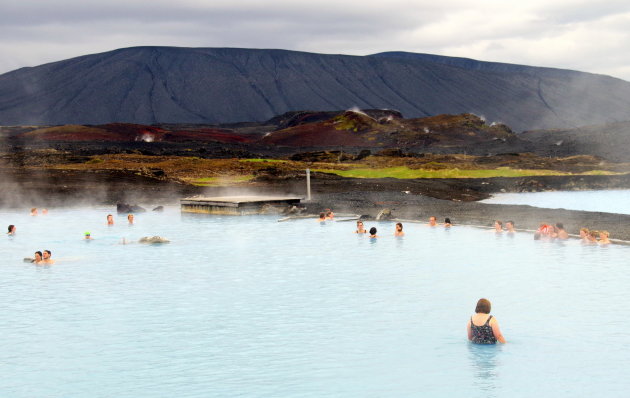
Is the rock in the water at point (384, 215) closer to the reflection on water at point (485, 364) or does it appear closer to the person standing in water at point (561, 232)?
the person standing in water at point (561, 232)

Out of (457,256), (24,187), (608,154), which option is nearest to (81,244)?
(457,256)

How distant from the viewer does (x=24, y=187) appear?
1716 inches

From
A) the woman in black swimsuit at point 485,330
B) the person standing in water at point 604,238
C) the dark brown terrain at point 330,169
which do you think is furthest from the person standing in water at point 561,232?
the woman in black swimsuit at point 485,330

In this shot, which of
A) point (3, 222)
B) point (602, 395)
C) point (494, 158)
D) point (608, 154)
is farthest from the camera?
point (608, 154)

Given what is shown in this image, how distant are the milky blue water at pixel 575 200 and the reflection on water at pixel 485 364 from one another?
2475 cm

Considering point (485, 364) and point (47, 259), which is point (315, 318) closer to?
point (485, 364)

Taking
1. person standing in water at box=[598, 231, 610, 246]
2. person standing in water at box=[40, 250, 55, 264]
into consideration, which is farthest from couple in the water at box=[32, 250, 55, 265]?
person standing in water at box=[598, 231, 610, 246]

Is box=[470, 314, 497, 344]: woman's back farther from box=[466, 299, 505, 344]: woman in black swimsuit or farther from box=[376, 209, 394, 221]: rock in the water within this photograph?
box=[376, 209, 394, 221]: rock in the water

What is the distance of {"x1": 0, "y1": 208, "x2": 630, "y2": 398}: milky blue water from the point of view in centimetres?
1074

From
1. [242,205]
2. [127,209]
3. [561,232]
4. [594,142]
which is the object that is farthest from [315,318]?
[594,142]

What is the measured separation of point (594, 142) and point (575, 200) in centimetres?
4379

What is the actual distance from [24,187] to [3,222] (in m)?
12.0

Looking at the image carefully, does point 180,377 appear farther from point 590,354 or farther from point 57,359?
point 590,354

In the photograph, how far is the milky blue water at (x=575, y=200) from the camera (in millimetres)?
37522
